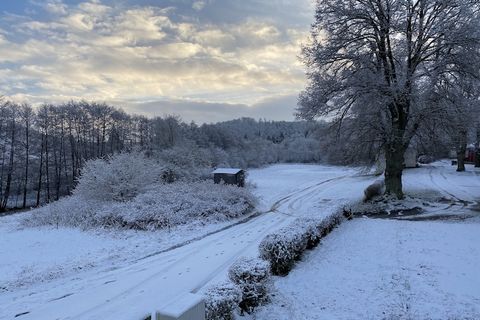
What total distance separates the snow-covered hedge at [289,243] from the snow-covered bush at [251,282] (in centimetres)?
149

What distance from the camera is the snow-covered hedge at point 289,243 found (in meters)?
7.94

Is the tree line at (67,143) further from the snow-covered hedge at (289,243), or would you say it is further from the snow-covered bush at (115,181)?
the snow-covered hedge at (289,243)

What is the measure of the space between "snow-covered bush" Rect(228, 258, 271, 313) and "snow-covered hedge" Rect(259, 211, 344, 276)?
1494mm

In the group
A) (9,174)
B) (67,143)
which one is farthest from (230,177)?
(67,143)

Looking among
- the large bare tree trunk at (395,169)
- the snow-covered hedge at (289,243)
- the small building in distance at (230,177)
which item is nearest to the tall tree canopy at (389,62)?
the large bare tree trunk at (395,169)

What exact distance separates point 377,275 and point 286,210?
12623 millimetres

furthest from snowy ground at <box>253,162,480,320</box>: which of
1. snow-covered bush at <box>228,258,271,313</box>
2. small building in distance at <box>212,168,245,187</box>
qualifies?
small building in distance at <box>212,168,245,187</box>

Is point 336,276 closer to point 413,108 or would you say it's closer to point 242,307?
point 242,307

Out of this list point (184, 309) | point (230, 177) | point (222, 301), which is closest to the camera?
point (184, 309)

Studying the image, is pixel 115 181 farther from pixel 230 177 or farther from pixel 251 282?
pixel 251 282

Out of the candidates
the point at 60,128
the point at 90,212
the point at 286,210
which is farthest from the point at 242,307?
the point at 60,128

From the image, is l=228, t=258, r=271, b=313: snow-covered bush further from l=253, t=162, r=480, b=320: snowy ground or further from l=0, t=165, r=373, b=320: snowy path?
l=0, t=165, r=373, b=320: snowy path

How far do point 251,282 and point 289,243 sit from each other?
2360 millimetres

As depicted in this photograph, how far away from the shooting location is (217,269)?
9.30 meters
